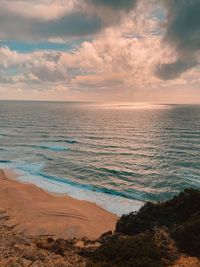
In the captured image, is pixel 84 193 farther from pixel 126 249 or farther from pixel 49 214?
pixel 126 249

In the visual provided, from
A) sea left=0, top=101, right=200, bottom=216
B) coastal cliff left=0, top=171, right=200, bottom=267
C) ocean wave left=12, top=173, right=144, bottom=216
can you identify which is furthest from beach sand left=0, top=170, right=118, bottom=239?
coastal cliff left=0, top=171, right=200, bottom=267

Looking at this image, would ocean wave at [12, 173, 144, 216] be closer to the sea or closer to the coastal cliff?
the sea

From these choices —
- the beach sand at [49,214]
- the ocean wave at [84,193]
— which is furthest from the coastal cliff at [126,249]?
the ocean wave at [84,193]

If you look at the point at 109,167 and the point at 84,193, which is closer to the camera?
the point at 84,193

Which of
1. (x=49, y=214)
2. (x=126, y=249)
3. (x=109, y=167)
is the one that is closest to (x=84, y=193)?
(x=49, y=214)

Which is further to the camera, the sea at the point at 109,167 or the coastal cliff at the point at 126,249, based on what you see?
the sea at the point at 109,167

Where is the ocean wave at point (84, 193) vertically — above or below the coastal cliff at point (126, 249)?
below

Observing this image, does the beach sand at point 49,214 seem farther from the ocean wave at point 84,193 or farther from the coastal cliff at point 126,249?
the coastal cliff at point 126,249

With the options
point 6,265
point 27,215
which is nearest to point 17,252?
point 6,265

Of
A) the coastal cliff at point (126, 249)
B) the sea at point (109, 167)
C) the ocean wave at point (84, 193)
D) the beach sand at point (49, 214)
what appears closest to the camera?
the coastal cliff at point (126, 249)
